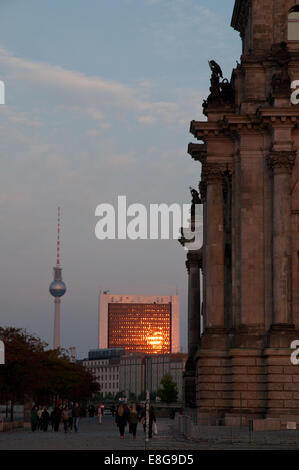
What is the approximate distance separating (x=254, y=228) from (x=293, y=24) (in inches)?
538

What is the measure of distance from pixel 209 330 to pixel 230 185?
9.46 meters

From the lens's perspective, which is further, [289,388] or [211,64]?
[211,64]

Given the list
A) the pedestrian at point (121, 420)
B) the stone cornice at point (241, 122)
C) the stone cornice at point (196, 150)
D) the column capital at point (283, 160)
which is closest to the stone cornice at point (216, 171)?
the stone cornice at point (241, 122)

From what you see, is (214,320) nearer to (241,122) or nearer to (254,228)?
(254,228)

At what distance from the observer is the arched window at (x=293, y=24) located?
213ft

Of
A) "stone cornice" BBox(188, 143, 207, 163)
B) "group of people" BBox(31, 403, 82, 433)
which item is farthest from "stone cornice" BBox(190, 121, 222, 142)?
"group of people" BBox(31, 403, 82, 433)

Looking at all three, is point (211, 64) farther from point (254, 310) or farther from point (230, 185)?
point (254, 310)

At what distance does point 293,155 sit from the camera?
2429 inches

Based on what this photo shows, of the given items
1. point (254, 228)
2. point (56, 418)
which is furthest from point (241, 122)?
point (56, 418)

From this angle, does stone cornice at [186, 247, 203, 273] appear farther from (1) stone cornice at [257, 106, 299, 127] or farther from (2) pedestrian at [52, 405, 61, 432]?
(1) stone cornice at [257, 106, 299, 127]

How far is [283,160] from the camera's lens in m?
61.5

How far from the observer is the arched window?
6500 centimetres

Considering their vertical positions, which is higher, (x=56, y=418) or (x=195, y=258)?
(x=195, y=258)
